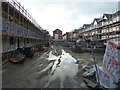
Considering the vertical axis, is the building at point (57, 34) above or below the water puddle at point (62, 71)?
above

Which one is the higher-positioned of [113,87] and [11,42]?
[11,42]

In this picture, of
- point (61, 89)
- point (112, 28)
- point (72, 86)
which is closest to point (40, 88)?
point (61, 89)

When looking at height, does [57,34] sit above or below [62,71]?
above

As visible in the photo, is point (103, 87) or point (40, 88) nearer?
point (103, 87)

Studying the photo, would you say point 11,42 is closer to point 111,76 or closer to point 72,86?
point 72,86

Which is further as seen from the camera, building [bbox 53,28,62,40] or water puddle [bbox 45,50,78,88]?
building [bbox 53,28,62,40]

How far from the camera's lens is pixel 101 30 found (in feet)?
190

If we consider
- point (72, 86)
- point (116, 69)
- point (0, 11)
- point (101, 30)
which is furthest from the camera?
point (101, 30)

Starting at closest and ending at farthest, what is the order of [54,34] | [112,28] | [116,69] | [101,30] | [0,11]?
[116,69], [0,11], [112,28], [101,30], [54,34]

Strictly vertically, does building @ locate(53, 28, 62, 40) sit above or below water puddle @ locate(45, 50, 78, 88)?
above

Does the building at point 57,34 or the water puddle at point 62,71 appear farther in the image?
the building at point 57,34

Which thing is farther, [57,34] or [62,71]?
[57,34]

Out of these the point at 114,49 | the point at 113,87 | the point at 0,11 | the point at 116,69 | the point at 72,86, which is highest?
the point at 0,11

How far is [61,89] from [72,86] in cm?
104
